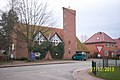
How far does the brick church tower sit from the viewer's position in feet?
203

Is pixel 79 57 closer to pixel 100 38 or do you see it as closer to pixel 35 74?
pixel 100 38

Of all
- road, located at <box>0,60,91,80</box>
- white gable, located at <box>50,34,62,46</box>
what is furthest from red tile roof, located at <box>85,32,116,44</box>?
road, located at <box>0,60,91,80</box>

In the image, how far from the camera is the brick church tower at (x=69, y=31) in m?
61.9

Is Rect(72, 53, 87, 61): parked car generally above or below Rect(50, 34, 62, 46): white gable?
below

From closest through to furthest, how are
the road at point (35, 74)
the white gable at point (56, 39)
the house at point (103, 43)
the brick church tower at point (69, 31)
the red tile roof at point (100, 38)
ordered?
the road at point (35, 74)
the white gable at point (56, 39)
the brick church tower at point (69, 31)
the house at point (103, 43)
the red tile roof at point (100, 38)

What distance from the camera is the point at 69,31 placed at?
62.6 metres

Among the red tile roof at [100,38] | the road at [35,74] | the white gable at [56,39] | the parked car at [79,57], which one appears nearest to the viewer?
the road at [35,74]

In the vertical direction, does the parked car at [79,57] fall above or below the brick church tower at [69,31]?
below

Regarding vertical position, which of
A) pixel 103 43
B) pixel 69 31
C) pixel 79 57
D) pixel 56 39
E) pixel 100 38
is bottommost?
pixel 79 57

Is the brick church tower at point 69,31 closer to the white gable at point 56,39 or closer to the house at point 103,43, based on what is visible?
the white gable at point 56,39

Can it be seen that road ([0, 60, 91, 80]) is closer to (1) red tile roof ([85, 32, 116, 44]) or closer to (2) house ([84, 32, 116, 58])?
(2) house ([84, 32, 116, 58])

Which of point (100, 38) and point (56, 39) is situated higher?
point (100, 38)

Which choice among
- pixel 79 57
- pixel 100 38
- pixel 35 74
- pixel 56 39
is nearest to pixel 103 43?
pixel 100 38

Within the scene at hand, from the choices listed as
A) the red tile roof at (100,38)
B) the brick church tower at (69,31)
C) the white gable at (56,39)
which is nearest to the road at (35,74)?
the white gable at (56,39)
